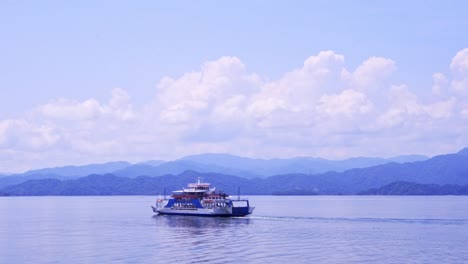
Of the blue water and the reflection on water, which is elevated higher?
the reflection on water

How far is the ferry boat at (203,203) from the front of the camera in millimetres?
132375

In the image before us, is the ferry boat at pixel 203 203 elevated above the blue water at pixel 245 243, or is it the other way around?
the ferry boat at pixel 203 203

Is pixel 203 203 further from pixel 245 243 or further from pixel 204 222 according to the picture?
pixel 245 243

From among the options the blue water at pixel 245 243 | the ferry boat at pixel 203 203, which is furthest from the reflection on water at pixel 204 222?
the ferry boat at pixel 203 203

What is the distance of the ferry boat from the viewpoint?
434 feet

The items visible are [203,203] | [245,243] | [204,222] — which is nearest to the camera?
[245,243]

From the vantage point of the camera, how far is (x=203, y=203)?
135750 mm

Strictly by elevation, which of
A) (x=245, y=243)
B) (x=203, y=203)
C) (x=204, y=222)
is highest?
(x=203, y=203)

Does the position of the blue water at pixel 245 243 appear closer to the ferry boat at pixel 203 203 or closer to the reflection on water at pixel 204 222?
the reflection on water at pixel 204 222

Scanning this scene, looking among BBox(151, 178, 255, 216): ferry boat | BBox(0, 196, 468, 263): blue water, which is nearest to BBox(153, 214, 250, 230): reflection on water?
BBox(0, 196, 468, 263): blue water

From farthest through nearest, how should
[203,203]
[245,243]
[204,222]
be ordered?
[203,203] → [204,222] → [245,243]

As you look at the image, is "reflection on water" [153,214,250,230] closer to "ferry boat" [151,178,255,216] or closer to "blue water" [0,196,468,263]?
"blue water" [0,196,468,263]

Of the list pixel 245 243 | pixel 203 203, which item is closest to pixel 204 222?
pixel 203 203

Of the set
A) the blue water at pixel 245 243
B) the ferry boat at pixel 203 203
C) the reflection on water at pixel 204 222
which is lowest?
the blue water at pixel 245 243
